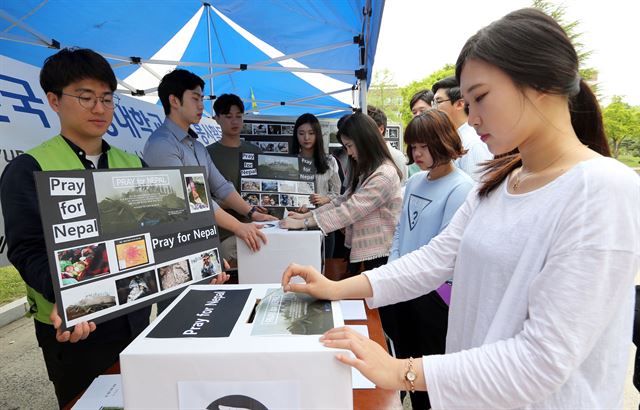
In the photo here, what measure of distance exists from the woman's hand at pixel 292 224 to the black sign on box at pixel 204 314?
86 centimetres

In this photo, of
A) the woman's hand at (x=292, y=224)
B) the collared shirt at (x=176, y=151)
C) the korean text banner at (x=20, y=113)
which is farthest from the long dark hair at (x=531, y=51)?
the korean text banner at (x=20, y=113)

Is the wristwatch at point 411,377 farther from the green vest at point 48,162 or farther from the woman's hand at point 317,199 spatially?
the woman's hand at point 317,199

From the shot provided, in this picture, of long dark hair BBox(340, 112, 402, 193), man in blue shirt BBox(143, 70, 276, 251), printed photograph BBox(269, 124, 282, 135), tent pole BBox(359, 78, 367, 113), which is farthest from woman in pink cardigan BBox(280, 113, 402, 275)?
printed photograph BBox(269, 124, 282, 135)

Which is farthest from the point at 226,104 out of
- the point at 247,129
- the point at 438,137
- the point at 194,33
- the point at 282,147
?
the point at 194,33

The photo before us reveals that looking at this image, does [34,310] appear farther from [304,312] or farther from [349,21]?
[349,21]

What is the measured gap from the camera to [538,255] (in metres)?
0.64

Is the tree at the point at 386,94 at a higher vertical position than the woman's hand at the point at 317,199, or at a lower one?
higher

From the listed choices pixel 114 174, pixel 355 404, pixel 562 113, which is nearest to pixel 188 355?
pixel 355 404

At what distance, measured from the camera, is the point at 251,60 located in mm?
5410

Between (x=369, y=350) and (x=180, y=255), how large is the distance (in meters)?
0.71

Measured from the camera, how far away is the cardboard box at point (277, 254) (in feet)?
5.23

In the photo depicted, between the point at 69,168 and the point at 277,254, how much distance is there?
0.84 metres

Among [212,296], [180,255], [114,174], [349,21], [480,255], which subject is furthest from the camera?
[349,21]

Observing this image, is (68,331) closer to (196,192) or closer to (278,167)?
(196,192)
